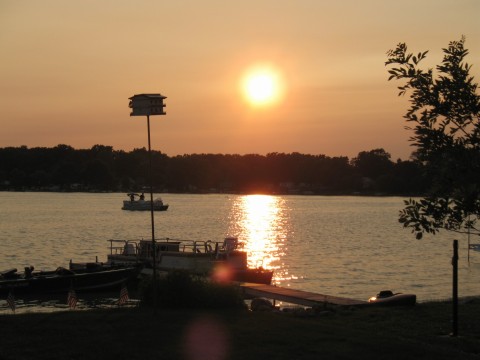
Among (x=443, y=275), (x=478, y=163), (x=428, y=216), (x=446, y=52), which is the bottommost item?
(x=443, y=275)

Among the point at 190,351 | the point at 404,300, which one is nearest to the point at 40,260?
the point at 404,300

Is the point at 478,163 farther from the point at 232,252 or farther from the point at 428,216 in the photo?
the point at 232,252

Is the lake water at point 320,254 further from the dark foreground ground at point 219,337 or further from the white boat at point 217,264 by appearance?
the dark foreground ground at point 219,337

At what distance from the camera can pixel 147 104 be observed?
17094mm

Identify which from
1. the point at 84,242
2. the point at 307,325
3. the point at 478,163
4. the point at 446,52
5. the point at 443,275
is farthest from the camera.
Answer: the point at 84,242

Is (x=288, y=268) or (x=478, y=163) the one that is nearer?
(x=478, y=163)

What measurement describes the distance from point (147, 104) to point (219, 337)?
5.92 metres

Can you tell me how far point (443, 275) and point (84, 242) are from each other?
40900 millimetres

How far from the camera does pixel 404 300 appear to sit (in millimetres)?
21625

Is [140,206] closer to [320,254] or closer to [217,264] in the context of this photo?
[320,254]

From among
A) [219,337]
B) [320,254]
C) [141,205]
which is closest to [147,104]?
[219,337]

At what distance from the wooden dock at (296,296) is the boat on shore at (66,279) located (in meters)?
9.30

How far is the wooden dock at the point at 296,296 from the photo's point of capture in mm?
23572

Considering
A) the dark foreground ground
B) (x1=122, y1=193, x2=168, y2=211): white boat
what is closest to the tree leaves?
A: the dark foreground ground
